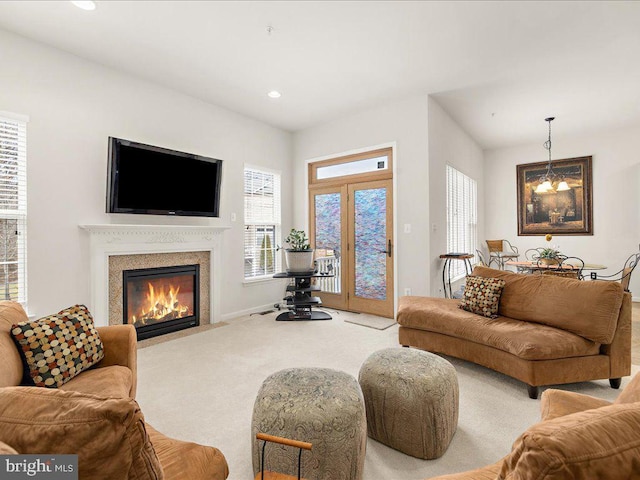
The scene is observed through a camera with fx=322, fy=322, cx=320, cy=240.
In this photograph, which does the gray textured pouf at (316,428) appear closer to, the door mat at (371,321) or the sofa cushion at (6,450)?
the sofa cushion at (6,450)

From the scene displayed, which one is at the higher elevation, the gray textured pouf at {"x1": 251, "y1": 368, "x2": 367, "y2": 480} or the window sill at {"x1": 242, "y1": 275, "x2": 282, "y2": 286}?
the window sill at {"x1": 242, "y1": 275, "x2": 282, "y2": 286}

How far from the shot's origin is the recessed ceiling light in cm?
251

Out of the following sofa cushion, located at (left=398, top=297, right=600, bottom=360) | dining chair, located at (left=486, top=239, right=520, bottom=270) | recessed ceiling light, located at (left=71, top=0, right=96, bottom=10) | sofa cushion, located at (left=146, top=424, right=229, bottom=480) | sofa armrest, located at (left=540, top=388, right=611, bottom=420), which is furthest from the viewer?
dining chair, located at (left=486, top=239, right=520, bottom=270)

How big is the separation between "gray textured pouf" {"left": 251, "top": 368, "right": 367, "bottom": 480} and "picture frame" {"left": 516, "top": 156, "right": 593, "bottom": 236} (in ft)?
21.0

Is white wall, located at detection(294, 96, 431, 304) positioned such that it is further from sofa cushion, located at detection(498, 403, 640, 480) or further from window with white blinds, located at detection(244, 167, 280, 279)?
sofa cushion, located at detection(498, 403, 640, 480)

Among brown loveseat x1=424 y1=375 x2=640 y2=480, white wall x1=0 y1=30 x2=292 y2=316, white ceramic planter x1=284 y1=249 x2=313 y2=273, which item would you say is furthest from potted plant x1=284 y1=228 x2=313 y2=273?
brown loveseat x1=424 y1=375 x2=640 y2=480

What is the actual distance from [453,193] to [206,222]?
3.95 m

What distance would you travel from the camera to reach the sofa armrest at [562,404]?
1347 millimetres

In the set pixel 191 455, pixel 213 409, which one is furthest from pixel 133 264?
pixel 191 455

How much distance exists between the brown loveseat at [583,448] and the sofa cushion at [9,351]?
1.92 metres

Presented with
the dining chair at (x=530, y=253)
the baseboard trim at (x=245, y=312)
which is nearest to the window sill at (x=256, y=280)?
the baseboard trim at (x=245, y=312)

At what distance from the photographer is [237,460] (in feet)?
5.72

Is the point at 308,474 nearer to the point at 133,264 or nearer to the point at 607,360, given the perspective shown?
the point at 607,360

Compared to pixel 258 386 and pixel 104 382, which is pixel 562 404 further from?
pixel 104 382
